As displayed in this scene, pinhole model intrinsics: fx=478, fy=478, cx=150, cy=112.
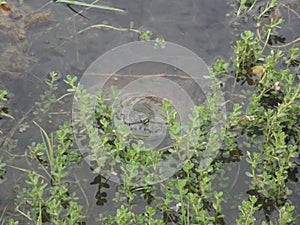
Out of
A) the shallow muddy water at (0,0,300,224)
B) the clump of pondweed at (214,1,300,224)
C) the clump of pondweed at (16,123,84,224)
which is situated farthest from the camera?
the shallow muddy water at (0,0,300,224)

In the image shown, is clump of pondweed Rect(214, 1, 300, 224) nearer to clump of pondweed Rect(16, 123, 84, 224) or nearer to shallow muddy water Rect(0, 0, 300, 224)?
shallow muddy water Rect(0, 0, 300, 224)

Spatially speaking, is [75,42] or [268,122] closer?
[268,122]

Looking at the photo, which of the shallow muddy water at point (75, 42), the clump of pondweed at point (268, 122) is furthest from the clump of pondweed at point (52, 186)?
the clump of pondweed at point (268, 122)

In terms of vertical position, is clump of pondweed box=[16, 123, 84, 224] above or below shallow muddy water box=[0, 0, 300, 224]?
below

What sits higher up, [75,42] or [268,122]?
[75,42]

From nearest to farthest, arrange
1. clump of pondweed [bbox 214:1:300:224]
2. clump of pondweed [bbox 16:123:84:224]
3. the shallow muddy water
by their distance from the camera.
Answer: clump of pondweed [bbox 16:123:84:224] → clump of pondweed [bbox 214:1:300:224] → the shallow muddy water

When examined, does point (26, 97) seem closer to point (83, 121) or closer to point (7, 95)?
point (7, 95)

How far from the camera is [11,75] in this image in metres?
4.69

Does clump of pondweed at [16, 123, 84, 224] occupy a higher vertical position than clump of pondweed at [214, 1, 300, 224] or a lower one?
lower

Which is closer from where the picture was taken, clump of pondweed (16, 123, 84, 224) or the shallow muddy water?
clump of pondweed (16, 123, 84, 224)

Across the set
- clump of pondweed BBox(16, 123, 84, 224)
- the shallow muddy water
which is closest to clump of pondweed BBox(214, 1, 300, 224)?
the shallow muddy water

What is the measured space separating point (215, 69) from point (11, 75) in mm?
1990

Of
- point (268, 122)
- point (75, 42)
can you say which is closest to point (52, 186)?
point (75, 42)

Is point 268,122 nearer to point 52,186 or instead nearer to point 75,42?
point 52,186
